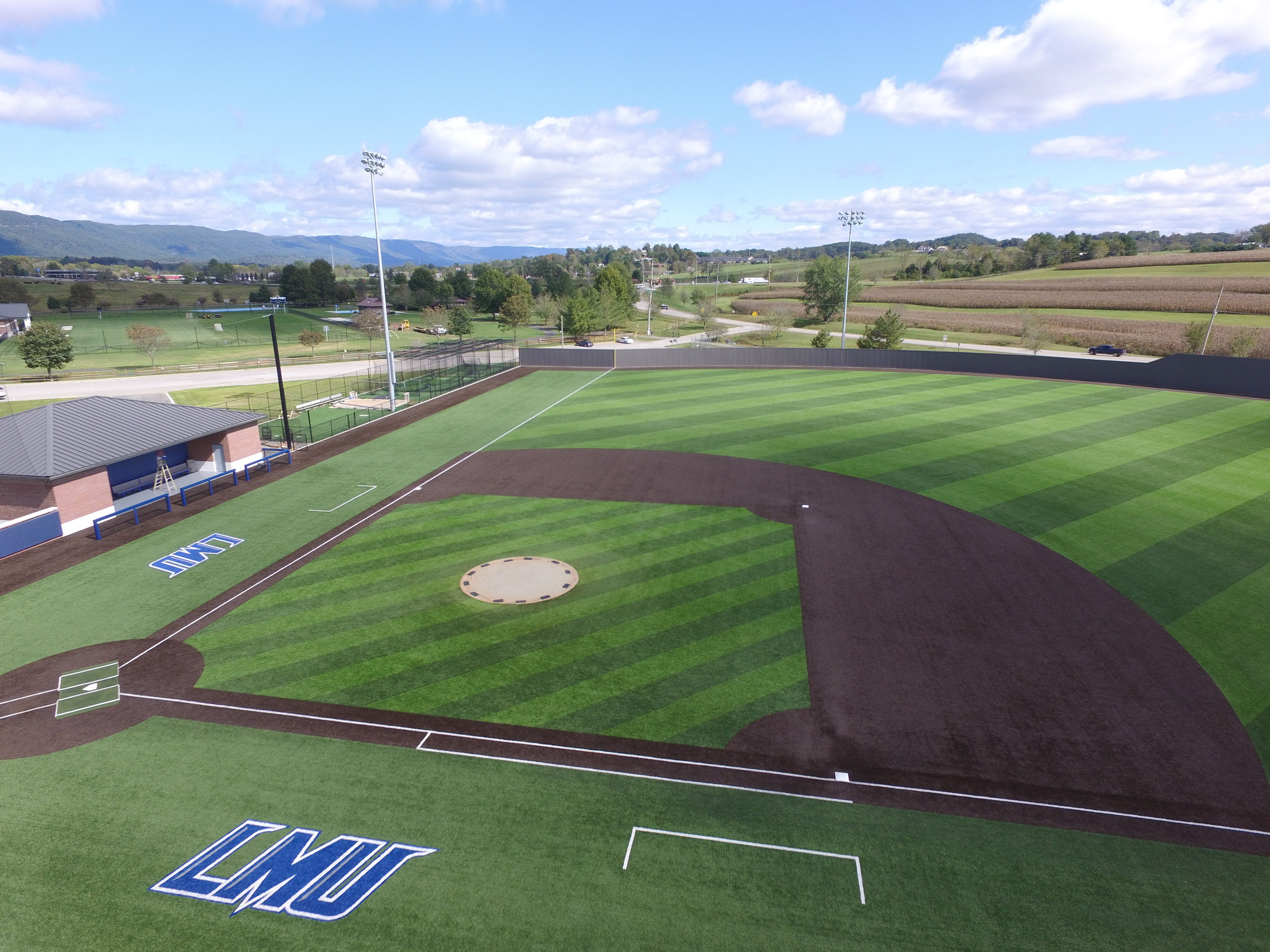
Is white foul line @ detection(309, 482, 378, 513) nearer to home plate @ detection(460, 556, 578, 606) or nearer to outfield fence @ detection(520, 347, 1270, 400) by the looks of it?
home plate @ detection(460, 556, 578, 606)

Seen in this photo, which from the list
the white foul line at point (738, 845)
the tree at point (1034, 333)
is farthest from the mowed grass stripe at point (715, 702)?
the tree at point (1034, 333)

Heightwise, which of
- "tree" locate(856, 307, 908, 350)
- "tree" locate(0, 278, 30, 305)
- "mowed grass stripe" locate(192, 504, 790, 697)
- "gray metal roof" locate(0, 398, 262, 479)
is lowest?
"mowed grass stripe" locate(192, 504, 790, 697)

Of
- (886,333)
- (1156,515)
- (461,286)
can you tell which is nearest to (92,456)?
(1156,515)

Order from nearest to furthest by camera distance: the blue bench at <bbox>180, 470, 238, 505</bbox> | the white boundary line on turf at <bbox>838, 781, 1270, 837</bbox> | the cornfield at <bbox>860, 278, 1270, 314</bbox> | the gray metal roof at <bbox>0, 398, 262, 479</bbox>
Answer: the white boundary line on turf at <bbox>838, 781, 1270, 837</bbox> → the gray metal roof at <bbox>0, 398, 262, 479</bbox> → the blue bench at <bbox>180, 470, 238, 505</bbox> → the cornfield at <bbox>860, 278, 1270, 314</bbox>

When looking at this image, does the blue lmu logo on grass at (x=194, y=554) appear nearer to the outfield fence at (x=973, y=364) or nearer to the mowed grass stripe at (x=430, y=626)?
the mowed grass stripe at (x=430, y=626)

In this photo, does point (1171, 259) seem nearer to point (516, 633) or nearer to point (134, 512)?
point (516, 633)

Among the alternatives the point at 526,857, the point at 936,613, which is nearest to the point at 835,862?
the point at 526,857

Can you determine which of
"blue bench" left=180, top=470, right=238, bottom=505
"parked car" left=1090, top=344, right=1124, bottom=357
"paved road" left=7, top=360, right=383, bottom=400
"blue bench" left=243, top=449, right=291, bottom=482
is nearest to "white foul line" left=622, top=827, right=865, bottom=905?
"blue bench" left=180, top=470, right=238, bottom=505
